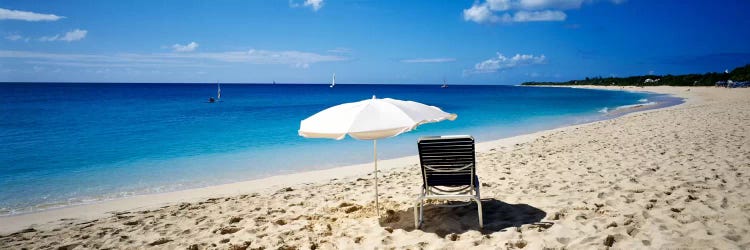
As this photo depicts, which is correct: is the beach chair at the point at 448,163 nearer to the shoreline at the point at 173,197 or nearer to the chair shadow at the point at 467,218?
the chair shadow at the point at 467,218

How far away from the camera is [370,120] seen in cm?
394

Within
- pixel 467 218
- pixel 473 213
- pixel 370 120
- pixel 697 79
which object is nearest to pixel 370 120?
pixel 370 120

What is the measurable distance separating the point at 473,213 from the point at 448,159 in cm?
97

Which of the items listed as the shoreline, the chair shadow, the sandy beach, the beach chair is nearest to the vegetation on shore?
the sandy beach

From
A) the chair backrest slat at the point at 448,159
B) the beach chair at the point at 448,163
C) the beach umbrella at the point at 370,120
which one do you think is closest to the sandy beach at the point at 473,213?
the beach chair at the point at 448,163

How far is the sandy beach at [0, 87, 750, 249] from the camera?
155 inches

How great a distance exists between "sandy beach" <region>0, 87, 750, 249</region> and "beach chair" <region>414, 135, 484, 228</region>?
41 cm

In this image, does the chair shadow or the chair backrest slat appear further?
the chair shadow

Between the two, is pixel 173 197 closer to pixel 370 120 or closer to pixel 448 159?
pixel 370 120

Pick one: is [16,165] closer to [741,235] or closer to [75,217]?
[75,217]

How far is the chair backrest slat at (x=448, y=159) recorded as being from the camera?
4.13 m

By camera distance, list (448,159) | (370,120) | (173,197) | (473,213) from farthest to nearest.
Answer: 1. (173,197)
2. (473,213)
3. (448,159)
4. (370,120)

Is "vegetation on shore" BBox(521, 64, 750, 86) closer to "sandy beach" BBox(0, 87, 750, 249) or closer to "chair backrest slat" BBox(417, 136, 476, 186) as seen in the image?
"sandy beach" BBox(0, 87, 750, 249)

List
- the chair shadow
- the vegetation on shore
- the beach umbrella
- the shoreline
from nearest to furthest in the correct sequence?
1. the beach umbrella
2. the chair shadow
3. the shoreline
4. the vegetation on shore
